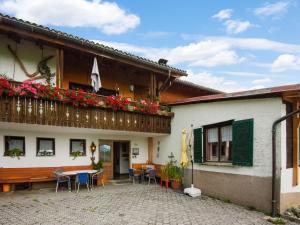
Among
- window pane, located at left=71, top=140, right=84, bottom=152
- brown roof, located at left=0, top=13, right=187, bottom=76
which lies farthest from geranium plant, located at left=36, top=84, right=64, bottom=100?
window pane, located at left=71, top=140, right=84, bottom=152

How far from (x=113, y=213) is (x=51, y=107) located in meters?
4.15

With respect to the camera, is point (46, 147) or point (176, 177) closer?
point (46, 147)

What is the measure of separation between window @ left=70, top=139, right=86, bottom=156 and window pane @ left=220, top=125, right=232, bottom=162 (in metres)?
6.42

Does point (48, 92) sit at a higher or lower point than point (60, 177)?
higher

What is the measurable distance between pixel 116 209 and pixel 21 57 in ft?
23.3

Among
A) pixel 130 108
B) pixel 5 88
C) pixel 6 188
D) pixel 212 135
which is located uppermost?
pixel 5 88

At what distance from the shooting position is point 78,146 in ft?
41.5

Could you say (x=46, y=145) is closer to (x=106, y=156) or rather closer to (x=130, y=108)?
(x=106, y=156)

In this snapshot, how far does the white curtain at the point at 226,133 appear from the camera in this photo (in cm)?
1036

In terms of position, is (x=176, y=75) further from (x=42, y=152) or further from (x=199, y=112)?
(x=42, y=152)

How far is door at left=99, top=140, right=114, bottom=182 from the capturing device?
532 inches

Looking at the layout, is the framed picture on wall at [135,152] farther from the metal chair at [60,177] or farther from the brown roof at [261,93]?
the brown roof at [261,93]

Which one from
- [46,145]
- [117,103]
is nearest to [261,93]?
[117,103]

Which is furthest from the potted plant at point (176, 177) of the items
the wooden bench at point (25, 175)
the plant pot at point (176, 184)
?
the wooden bench at point (25, 175)
